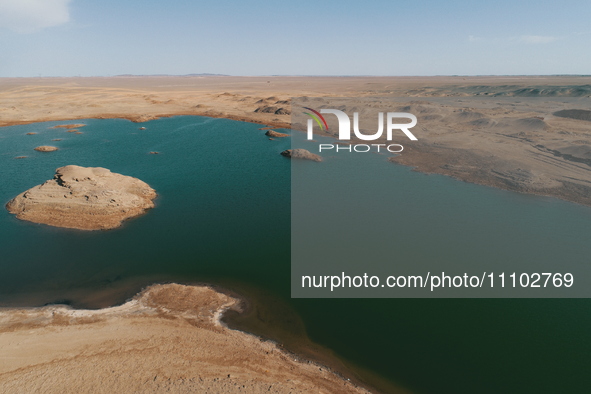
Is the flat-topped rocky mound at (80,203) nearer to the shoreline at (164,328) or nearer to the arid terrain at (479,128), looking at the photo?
the shoreline at (164,328)

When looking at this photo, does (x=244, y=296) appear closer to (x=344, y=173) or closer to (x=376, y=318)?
(x=376, y=318)

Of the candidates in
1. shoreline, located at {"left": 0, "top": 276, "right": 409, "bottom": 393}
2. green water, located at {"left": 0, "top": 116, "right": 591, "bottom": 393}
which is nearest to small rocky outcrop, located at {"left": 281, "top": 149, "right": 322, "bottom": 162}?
green water, located at {"left": 0, "top": 116, "right": 591, "bottom": 393}

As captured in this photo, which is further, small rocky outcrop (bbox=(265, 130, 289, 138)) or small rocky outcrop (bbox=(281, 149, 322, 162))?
small rocky outcrop (bbox=(265, 130, 289, 138))

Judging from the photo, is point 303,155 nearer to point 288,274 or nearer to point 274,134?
point 274,134

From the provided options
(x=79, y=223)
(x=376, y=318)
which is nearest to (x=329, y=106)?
(x=79, y=223)

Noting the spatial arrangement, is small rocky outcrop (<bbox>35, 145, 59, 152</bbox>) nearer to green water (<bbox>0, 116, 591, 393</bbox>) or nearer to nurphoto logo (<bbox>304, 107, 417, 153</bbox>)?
green water (<bbox>0, 116, 591, 393</bbox>)

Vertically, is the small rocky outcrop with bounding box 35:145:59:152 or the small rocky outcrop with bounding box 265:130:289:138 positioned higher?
the small rocky outcrop with bounding box 265:130:289:138

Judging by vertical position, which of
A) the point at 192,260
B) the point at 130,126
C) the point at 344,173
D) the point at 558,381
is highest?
the point at 130,126

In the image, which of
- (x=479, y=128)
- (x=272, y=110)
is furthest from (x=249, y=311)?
(x=272, y=110)
